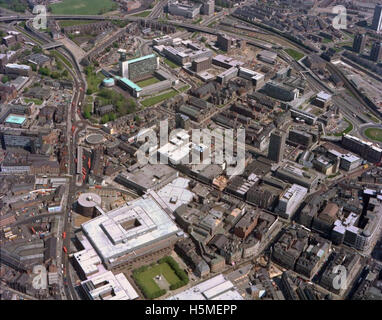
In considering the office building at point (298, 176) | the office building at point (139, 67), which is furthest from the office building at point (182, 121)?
the office building at point (139, 67)

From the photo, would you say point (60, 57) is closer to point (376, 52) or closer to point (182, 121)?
point (182, 121)

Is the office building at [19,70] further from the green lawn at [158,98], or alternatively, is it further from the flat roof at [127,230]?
the flat roof at [127,230]

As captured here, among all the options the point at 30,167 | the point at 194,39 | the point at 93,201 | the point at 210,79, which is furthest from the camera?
the point at 194,39

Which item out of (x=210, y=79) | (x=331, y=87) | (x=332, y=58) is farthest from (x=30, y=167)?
(x=332, y=58)

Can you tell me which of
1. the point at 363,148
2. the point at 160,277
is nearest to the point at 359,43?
the point at 363,148

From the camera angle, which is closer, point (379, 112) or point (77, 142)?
point (77, 142)

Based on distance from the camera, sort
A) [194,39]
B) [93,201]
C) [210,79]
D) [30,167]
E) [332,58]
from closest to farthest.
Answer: [93,201]
[30,167]
[210,79]
[332,58]
[194,39]

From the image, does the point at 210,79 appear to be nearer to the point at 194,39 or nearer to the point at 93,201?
the point at 194,39
